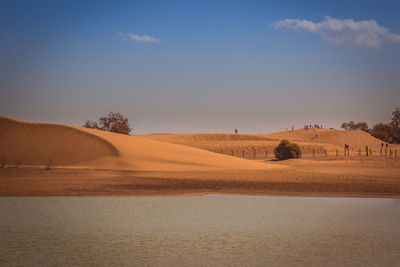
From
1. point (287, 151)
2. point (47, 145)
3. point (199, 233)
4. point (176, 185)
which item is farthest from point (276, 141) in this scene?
point (199, 233)

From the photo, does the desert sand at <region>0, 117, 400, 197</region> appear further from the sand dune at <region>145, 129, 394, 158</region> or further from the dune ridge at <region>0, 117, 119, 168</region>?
the sand dune at <region>145, 129, 394, 158</region>

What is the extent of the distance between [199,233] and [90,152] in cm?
2196

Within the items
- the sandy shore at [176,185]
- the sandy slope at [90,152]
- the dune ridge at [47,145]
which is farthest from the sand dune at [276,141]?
the sandy shore at [176,185]

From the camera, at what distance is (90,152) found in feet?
98.4

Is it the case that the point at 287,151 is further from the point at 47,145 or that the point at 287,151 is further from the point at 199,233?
the point at 199,233

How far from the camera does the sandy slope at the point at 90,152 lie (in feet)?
93.4

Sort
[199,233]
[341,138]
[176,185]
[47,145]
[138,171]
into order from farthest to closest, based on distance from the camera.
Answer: [341,138], [47,145], [138,171], [176,185], [199,233]

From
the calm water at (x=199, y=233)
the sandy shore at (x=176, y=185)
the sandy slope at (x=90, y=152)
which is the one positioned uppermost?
the sandy slope at (x=90, y=152)

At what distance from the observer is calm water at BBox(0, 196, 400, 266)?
7.50 meters

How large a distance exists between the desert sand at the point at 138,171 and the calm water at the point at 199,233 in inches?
129

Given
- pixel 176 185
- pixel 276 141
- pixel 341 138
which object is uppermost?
pixel 341 138

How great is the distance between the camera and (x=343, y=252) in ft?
25.9

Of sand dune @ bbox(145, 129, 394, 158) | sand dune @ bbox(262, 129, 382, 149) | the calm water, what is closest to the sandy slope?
the calm water

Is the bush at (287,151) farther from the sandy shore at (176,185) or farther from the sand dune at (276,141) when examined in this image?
the sandy shore at (176,185)
